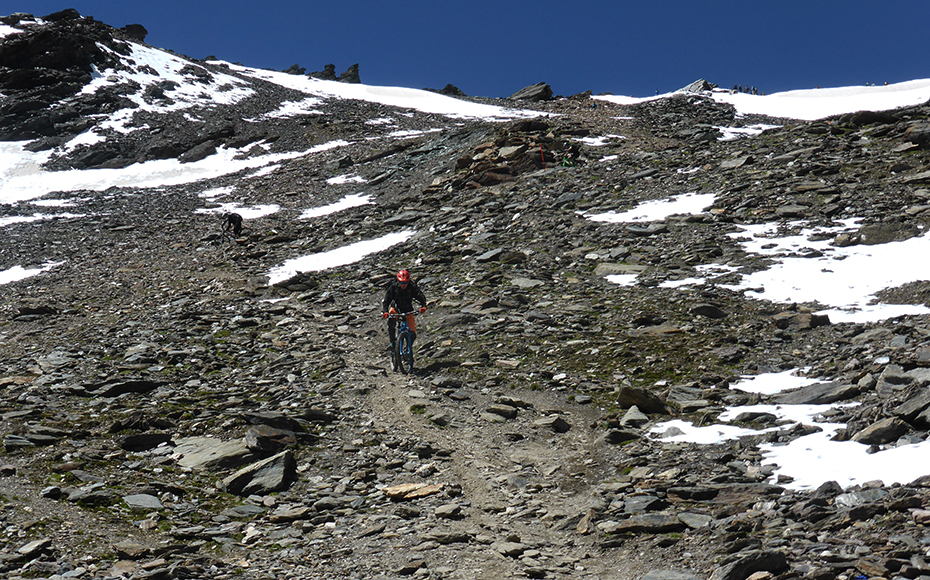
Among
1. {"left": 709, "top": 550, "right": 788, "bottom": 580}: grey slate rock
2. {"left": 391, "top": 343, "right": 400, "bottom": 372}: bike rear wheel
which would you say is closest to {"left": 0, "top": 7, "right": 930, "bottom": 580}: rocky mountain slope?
{"left": 709, "top": 550, "right": 788, "bottom": 580}: grey slate rock

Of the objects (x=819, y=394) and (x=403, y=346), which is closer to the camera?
(x=819, y=394)

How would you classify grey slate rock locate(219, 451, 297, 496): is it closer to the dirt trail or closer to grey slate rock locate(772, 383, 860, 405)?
the dirt trail

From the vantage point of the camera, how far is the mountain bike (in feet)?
52.2

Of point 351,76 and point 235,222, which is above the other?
point 351,76

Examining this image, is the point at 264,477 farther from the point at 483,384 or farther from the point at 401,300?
the point at 401,300

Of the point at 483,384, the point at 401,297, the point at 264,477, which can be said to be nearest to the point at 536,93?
the point at 401,297

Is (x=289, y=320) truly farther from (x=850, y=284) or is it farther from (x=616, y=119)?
(x=616, y=119)

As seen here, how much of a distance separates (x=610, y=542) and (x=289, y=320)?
49.7 ft

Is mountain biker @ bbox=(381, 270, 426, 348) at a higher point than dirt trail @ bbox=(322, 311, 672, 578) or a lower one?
higher

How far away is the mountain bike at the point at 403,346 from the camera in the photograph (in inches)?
627

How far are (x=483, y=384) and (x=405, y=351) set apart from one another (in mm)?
2416

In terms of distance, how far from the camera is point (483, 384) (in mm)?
14797

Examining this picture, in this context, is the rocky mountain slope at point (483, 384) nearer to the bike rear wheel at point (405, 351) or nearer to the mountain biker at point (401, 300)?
the bike rear wheel at point (405, 351)

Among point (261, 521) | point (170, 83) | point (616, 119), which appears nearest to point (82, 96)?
point (170, 83)
